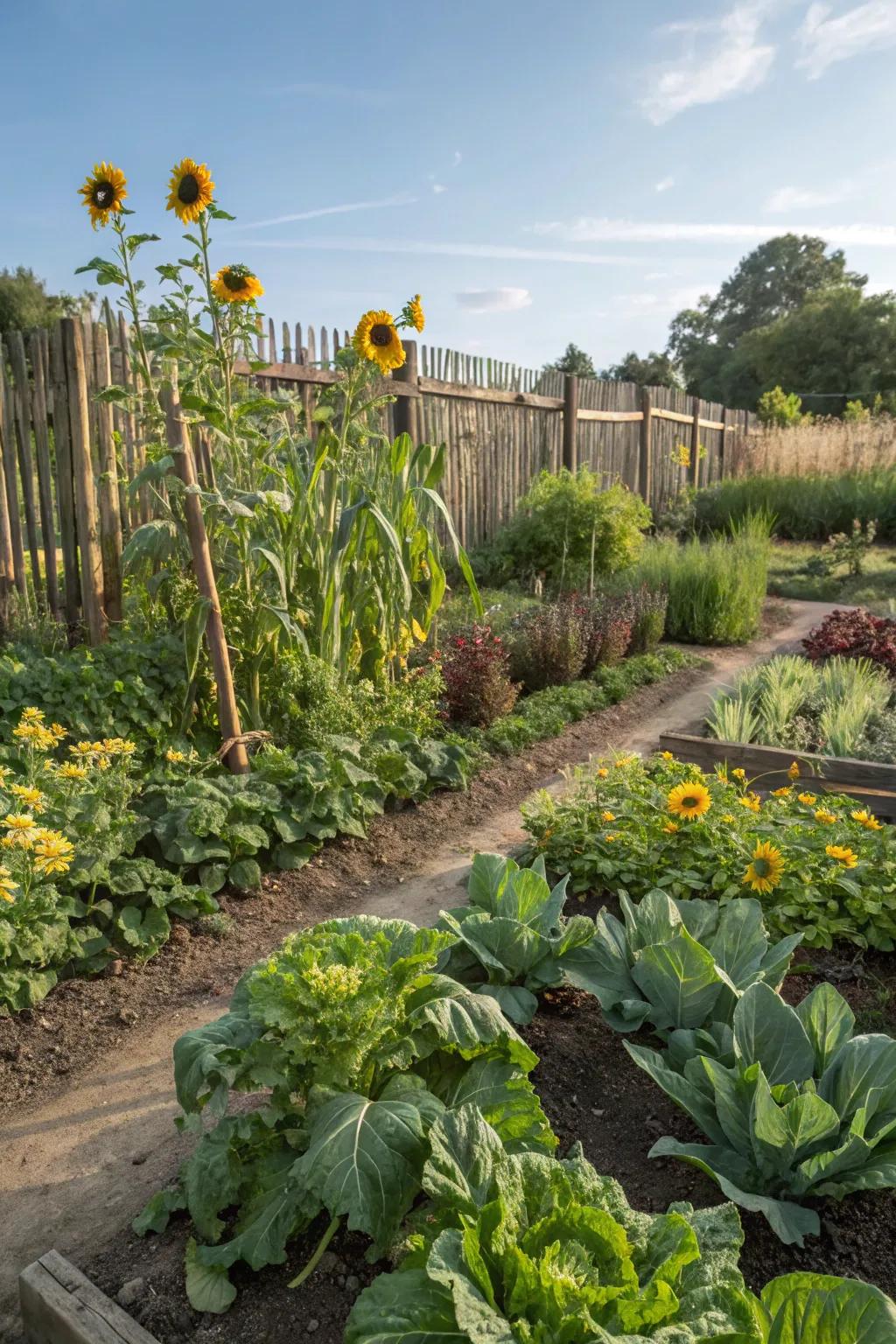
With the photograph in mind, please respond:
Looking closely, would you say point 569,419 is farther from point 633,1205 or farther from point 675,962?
point 633,1205

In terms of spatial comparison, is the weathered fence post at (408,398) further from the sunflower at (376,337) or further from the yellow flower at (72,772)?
the yellow flower at (72,772)

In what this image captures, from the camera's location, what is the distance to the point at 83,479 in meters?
5.11

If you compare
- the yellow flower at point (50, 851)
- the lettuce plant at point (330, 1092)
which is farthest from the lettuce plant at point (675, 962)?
the yellow flower at point (50, 851)

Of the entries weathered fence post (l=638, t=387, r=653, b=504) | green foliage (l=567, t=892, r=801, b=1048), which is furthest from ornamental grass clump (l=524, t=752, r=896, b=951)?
weathered fence post (l=638, t=387, r=653, b=504)

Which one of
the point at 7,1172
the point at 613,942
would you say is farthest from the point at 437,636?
the point at 7,1172

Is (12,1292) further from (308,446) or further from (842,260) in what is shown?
(842,260)

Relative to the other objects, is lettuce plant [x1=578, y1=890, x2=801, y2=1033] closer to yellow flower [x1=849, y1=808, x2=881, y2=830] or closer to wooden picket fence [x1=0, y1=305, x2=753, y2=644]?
yellow flower [x1=849, y1=808, x2=881, y2=830]

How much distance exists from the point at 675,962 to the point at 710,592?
21.1ft

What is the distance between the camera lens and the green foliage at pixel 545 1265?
1314 millimetres

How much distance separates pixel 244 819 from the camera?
3.55 metres

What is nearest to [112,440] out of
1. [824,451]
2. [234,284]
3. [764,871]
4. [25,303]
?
[234,284]

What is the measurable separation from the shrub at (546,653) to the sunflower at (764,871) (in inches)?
136

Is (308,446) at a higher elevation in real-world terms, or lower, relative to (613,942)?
higher

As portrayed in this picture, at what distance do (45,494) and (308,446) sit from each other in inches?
59.6
